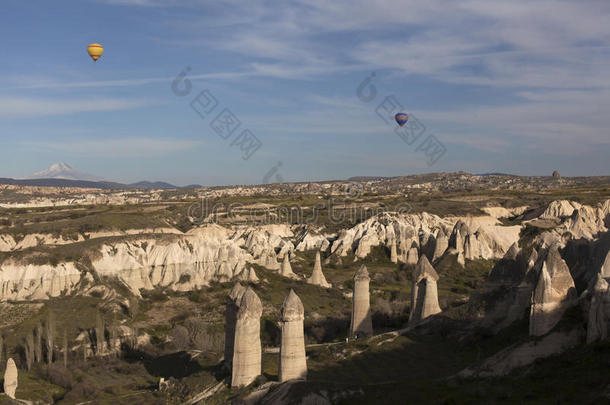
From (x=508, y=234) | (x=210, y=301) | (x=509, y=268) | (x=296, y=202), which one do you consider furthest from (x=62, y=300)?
(x=296, y=202)

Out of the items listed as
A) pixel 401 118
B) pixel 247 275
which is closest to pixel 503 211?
pixel 401 118

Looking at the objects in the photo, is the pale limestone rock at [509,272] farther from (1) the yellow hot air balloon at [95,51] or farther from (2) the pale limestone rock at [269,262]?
(1) the yellow hot air balloon at [95,51]

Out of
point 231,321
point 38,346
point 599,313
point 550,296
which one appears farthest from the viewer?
point 38,346

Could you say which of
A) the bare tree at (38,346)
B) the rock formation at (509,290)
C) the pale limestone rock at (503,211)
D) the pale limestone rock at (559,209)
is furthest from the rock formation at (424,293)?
the pale limestone rock at (503,211)

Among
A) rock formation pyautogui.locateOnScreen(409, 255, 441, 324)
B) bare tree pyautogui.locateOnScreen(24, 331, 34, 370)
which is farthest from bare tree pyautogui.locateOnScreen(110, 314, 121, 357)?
rock formation pyautogui.locateOnScreen(409, 255, 441, 324)

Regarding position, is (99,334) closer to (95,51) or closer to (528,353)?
(528,353)
